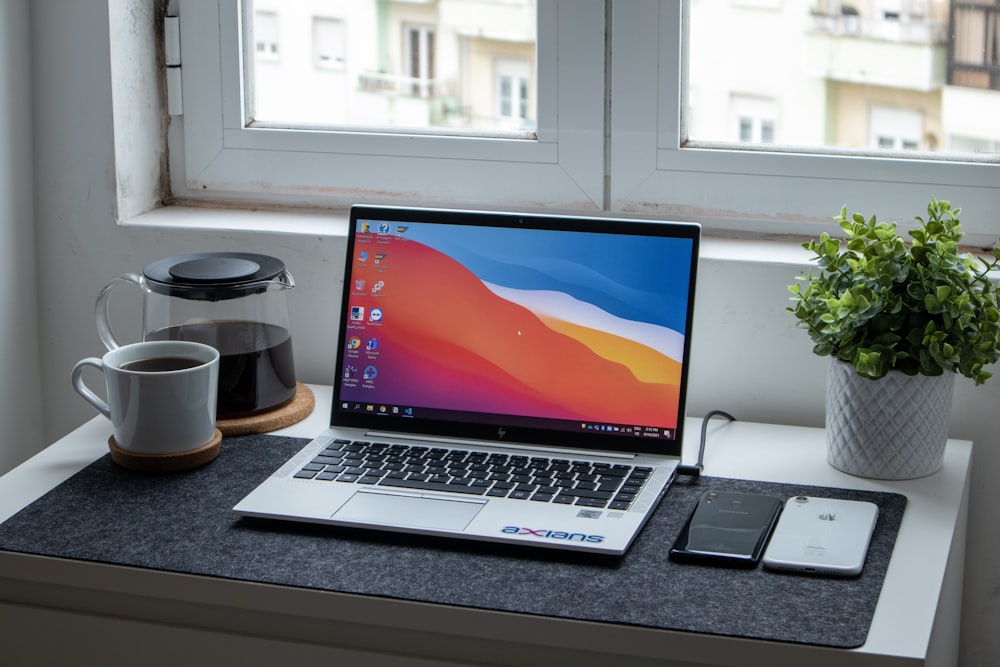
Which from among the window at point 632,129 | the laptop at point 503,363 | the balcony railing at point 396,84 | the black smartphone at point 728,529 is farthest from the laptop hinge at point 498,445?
the balcony railing at point 396,84

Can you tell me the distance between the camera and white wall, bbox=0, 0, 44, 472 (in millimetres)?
1482

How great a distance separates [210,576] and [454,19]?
2.65 feet

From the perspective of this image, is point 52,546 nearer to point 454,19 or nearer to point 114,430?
point 114,430

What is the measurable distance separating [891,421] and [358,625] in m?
0.55

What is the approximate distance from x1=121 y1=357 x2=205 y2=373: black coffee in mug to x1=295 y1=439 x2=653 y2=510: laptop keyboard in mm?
169

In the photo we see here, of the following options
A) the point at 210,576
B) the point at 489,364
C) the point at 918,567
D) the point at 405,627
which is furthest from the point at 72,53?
the point at 918,567

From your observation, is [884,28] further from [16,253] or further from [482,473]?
[16,253]

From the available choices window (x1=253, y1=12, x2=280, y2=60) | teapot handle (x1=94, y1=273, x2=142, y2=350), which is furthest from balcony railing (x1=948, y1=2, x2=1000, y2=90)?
teapot handle (x1=94, y1=273, x2=142, y2=350)

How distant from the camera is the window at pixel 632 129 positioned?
136 cm

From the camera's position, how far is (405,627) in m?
0.95

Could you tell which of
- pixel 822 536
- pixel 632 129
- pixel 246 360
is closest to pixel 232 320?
pixel 246 360

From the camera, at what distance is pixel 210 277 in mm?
1270

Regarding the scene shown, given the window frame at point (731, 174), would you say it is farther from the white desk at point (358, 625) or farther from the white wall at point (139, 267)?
the white desk at point (358, 625)

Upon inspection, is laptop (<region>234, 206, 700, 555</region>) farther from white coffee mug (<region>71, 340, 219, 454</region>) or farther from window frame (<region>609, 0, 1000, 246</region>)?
window frame (<region>609, 0, 1000, 246</region>)
